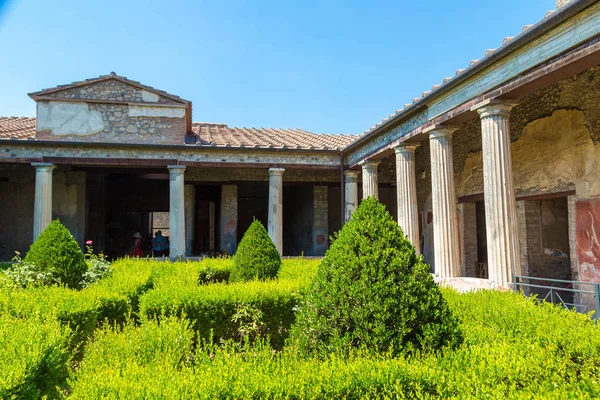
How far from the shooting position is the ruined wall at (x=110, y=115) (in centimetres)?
1022

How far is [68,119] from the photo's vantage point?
404 inches

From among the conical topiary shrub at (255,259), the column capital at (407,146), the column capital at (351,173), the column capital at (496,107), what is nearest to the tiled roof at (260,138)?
the column capital at (351,173)

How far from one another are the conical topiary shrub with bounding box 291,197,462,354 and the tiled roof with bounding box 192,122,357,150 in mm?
8387

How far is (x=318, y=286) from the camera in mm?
2814

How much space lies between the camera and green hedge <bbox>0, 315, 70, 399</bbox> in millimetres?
2246

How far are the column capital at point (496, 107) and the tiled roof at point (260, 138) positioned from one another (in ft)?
18.3

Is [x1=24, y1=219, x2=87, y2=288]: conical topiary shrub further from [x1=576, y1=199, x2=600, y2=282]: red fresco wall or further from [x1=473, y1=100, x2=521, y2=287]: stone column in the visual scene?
[x1=576, y1=199, x2=600, y2=282]: red fresco wall

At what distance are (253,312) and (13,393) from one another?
241cm

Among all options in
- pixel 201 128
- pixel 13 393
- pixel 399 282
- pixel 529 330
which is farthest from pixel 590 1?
pixel 201 128

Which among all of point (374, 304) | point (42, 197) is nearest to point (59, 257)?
point (374, 304)

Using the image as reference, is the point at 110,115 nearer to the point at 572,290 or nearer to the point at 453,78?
the point at 453,78

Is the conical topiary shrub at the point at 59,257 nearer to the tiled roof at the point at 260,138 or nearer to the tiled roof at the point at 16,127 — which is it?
the tiled roof at the point at 260,138

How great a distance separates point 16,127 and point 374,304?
12.2 meters

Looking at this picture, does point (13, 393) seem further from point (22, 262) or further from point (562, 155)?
point (562, 155)
